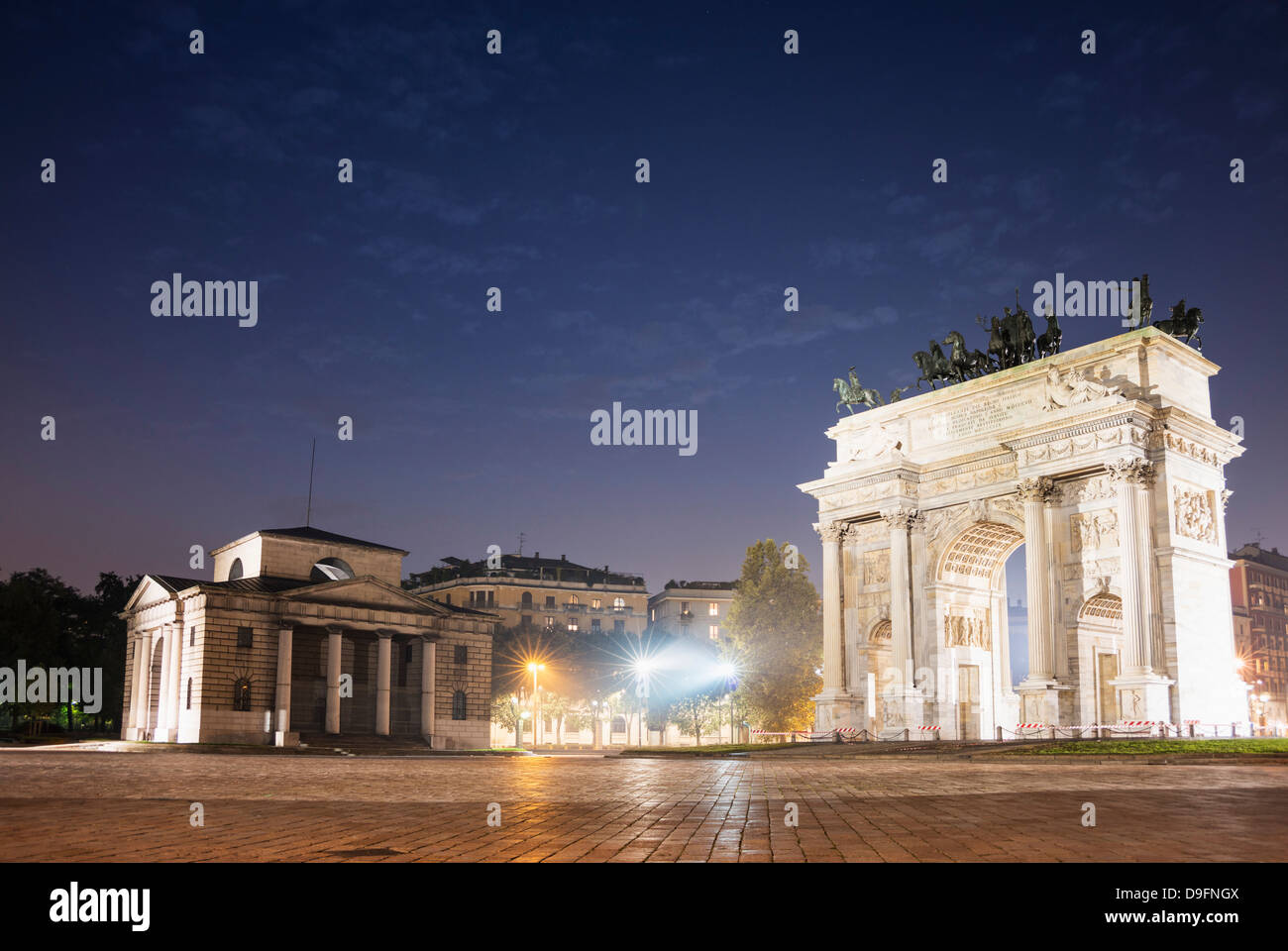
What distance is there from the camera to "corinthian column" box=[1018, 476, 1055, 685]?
150 feet

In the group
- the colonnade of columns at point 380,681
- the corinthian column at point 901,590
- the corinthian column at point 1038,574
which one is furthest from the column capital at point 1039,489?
the colonnade of columns at point 380,681

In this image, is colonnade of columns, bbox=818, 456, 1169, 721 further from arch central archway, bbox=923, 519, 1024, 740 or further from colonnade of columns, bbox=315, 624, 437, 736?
colonnade of columns, bbox=315, 624, 437, 736

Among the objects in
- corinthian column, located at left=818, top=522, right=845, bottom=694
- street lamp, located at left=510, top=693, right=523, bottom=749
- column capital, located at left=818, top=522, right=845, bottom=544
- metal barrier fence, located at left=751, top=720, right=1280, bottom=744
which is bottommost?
street lamp, located at left=510, top=693, right=523, bottom=749

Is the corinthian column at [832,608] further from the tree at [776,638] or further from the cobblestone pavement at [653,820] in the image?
the cobblestone pavement at [653,820]

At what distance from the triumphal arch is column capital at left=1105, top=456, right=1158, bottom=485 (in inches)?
2.3

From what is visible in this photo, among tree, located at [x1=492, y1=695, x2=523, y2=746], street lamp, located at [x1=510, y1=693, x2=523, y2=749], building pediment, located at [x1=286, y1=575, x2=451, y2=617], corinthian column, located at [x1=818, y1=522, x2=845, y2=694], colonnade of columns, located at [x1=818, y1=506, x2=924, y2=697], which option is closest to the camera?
colonnade of columns, located at [x1=818, y1=506, x2=924, y2=697]

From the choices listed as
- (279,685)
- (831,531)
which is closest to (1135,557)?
(831,531)

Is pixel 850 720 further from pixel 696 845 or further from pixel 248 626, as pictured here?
pixel 696 845

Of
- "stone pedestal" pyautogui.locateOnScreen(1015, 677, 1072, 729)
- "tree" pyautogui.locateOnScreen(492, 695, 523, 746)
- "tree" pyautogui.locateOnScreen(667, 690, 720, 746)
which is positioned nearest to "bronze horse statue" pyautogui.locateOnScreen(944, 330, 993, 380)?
"stone pedestal" pyautogui.locateOnScreen(1015, 677, 1072, 729)

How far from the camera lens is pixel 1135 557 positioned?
4269 cm

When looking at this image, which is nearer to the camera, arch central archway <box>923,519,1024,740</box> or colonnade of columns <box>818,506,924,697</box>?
arch central archway <box>923,519,1024,740</box>

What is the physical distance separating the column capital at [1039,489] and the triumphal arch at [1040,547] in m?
0.06

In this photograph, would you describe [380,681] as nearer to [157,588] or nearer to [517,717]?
[157,588]
